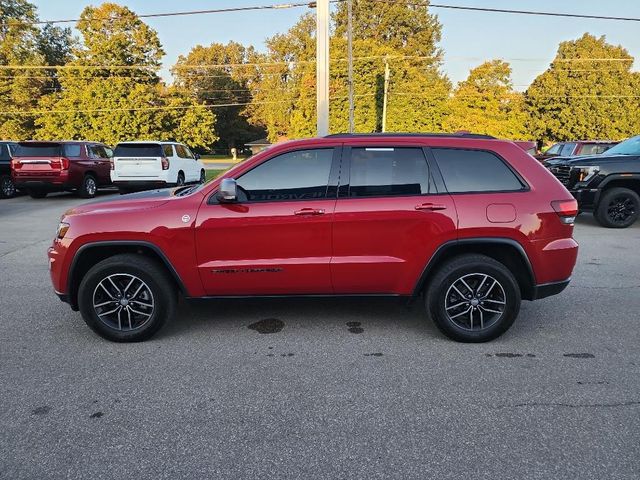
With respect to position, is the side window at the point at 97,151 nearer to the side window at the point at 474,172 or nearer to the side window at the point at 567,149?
the side window at the point at 474,172

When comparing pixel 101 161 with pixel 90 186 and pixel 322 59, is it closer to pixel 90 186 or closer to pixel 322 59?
pixel 90 186

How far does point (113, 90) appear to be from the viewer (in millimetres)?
42656

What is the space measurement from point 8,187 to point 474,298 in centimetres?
1665

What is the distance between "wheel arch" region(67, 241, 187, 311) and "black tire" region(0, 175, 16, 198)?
46.2ft

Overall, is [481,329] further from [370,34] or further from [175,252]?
[370,34]

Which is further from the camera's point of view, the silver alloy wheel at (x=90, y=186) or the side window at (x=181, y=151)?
the side window at (x=181, y=151)

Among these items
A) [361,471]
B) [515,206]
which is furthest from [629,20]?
[361,471]

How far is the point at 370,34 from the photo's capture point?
61.9m

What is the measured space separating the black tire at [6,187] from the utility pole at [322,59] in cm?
1083

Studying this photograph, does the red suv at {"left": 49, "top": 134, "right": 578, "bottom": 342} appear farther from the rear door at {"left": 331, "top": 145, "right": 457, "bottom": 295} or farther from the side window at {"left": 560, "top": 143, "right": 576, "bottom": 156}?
the side window at {"left": 560, "top": 143, "right": 576, "bottom": 156}

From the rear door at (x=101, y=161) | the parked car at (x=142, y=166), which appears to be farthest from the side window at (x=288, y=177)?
the rear door at (x=101, y=161)

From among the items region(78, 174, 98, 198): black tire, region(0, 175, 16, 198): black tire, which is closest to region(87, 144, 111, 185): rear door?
region(78, 174, 98, 198): black tire

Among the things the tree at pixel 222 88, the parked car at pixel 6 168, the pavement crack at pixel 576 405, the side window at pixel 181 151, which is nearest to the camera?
the pavement crack at pixel 576 405

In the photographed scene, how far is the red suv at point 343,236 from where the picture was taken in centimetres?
392
